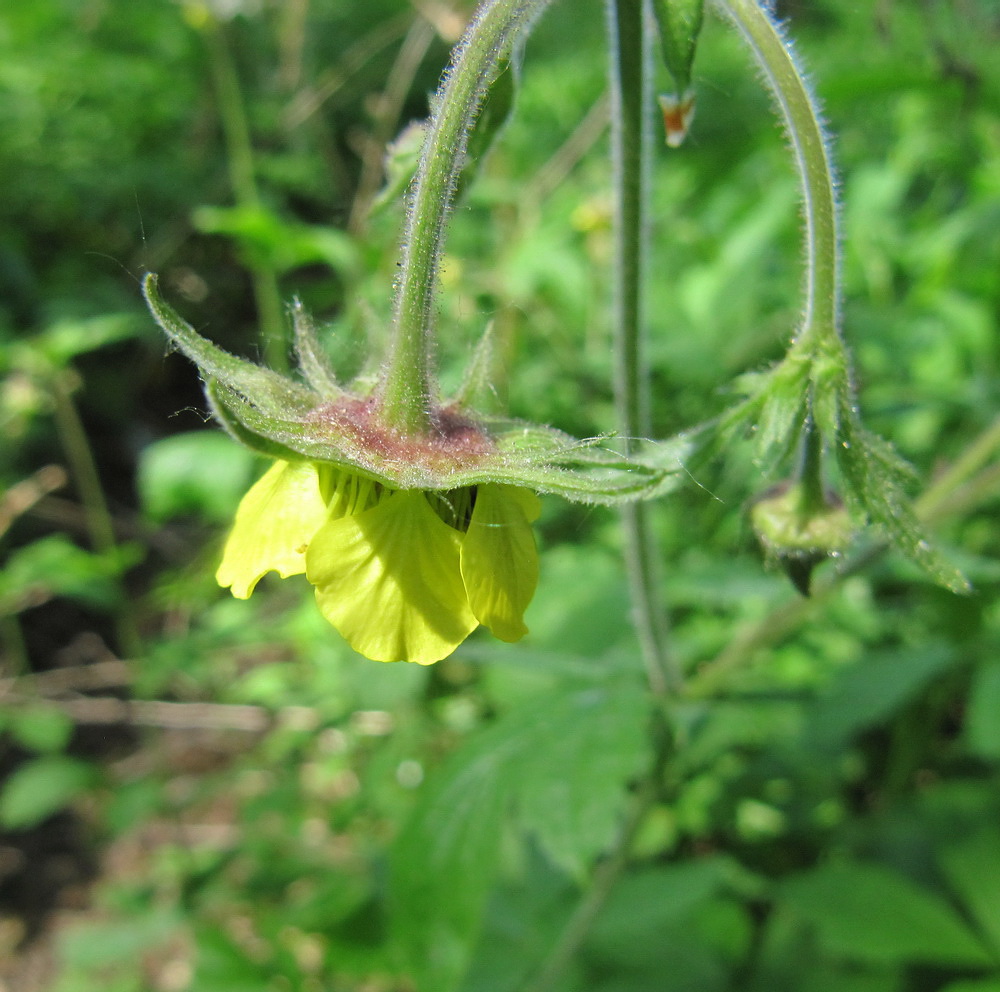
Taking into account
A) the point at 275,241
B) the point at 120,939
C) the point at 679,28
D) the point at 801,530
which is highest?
the point at 679,28

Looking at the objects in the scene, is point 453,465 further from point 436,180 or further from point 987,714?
point 987,714

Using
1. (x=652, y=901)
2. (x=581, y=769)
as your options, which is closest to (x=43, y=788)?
(x=652, y=901)

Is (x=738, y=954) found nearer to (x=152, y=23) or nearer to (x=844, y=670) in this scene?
(x=844, y=670)

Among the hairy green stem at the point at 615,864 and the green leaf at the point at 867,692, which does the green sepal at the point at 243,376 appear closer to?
the hairy green stem at the point at 615,864

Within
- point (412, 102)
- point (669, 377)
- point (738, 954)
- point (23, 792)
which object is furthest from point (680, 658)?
point (412, 102)

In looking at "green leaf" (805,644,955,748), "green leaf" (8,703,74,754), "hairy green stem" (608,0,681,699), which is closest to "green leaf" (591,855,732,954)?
"green leaf" (805,644,955,748)

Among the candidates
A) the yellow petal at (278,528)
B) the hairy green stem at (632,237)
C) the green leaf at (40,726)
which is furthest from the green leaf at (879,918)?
the green leaf at (40,726)
